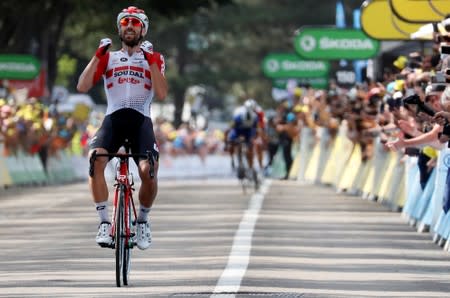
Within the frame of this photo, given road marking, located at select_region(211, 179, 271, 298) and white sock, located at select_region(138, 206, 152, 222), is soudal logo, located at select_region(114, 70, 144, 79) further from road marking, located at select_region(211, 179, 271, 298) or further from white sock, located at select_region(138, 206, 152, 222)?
road marking, located at select_region(211, 179, 271, 298)

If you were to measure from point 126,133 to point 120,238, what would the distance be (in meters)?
0.98

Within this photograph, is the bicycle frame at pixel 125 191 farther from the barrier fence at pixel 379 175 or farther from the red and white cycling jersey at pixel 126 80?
the barrier fence at pixel 379 175

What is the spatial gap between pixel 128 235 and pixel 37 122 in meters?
32.0

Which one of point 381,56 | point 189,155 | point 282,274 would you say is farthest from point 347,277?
point 189,155

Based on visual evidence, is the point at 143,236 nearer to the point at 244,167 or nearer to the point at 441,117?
the point at 441,117

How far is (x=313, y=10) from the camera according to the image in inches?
4311

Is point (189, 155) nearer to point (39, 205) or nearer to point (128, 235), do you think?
point (39, 205)

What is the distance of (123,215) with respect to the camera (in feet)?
53.0

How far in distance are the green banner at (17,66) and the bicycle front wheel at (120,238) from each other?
1221 inches

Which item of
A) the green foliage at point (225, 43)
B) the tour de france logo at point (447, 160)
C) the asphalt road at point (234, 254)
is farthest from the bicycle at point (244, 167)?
the green foliage at point (225, 43)

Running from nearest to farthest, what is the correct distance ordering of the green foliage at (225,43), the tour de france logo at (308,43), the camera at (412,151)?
the camera at (412,151) → the tour de france logo at (308,43) → the green foliage at (225,43)

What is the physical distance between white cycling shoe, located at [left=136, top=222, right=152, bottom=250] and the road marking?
2.24ft

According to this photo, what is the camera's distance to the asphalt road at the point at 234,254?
609 inches

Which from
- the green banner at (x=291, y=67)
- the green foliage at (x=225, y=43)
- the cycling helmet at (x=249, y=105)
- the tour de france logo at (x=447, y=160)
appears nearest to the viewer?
the tour de france logo at (x=447, y=160)
